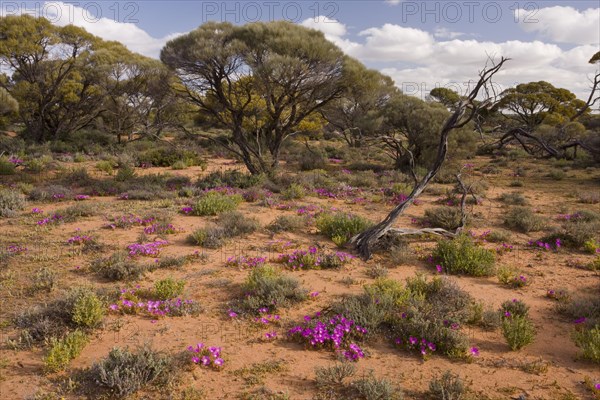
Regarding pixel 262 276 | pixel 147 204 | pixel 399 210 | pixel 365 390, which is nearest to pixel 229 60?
pixel 147 204

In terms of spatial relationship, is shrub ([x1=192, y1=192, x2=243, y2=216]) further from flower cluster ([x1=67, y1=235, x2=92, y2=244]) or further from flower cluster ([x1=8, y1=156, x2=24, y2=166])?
flower cluster ([x1=8, y1=156, x2=24, y2=166])

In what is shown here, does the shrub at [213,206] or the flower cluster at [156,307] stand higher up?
the shrub at [213,206]

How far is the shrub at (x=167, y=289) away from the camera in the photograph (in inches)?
223

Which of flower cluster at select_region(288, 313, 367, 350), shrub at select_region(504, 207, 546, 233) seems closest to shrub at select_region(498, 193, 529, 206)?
shrub at select_region(504, 207, 546, 233)

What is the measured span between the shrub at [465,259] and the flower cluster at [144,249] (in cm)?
560

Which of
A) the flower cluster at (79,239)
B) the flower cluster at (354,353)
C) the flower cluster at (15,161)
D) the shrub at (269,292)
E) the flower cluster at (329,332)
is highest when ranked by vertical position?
the flower cluster at (15,161)

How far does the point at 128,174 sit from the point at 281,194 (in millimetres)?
6433

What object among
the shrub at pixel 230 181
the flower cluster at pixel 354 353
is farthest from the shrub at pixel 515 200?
the flower cluster at pixel 354 353

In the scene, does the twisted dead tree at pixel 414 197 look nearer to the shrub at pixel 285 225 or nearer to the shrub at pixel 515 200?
the shrub at pixel 285 225

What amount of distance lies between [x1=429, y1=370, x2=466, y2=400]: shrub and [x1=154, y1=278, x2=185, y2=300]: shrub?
3.76 m

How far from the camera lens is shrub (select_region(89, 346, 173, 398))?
3713 mm

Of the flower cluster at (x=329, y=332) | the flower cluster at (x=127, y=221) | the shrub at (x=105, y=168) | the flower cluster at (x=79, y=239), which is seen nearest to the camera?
the flower cluster at (x=329, y=332)

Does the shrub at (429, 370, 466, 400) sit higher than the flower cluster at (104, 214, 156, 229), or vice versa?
the flower cluster at (104, 214, 156, 229)

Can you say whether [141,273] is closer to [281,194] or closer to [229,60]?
[281,194]
